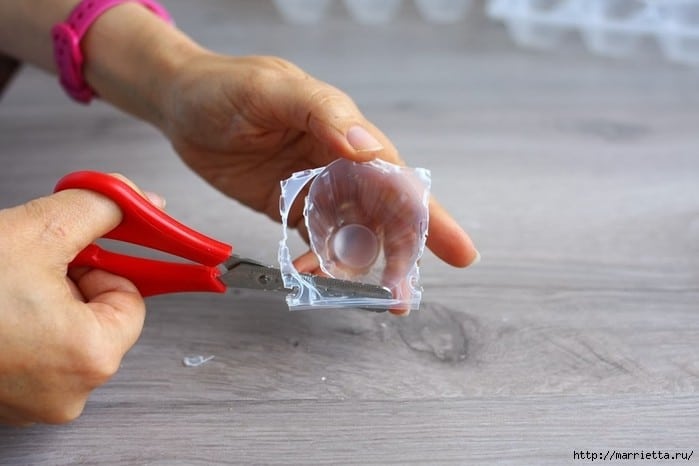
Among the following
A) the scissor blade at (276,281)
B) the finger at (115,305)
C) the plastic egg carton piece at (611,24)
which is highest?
the plastic egg carton piece at (611,24)

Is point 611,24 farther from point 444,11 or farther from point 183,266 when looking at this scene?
point 183,266

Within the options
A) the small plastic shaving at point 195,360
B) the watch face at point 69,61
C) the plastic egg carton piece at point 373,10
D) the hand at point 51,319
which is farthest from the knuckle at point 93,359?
the plastic egg carton piece at point 373,10

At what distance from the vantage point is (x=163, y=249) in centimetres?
55

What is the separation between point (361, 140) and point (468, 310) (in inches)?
7.4

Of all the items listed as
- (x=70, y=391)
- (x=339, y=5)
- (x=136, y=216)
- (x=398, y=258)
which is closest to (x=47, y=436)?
(x=70, y=391)

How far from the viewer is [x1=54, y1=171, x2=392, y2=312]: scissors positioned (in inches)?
21.1

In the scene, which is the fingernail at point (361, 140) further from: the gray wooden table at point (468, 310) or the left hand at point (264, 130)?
the gray wooden table at point (468, 310)

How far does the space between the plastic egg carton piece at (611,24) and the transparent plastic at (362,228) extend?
48 centimetres

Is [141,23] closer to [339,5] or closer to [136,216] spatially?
[136,216]

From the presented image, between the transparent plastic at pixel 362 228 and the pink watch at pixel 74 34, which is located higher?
the pink watch at pixel 74 34

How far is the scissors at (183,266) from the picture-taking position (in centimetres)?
54

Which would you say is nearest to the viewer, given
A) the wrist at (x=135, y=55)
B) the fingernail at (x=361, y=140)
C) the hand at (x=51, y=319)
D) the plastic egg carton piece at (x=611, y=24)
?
the hand at (x=51, y=319)

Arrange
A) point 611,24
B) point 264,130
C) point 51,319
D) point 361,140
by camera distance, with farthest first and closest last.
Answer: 1. point 611,24
2. point 264,130
3. point 361,140
4. point 51,319

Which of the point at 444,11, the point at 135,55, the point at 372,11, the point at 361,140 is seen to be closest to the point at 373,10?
the point at 372,11
